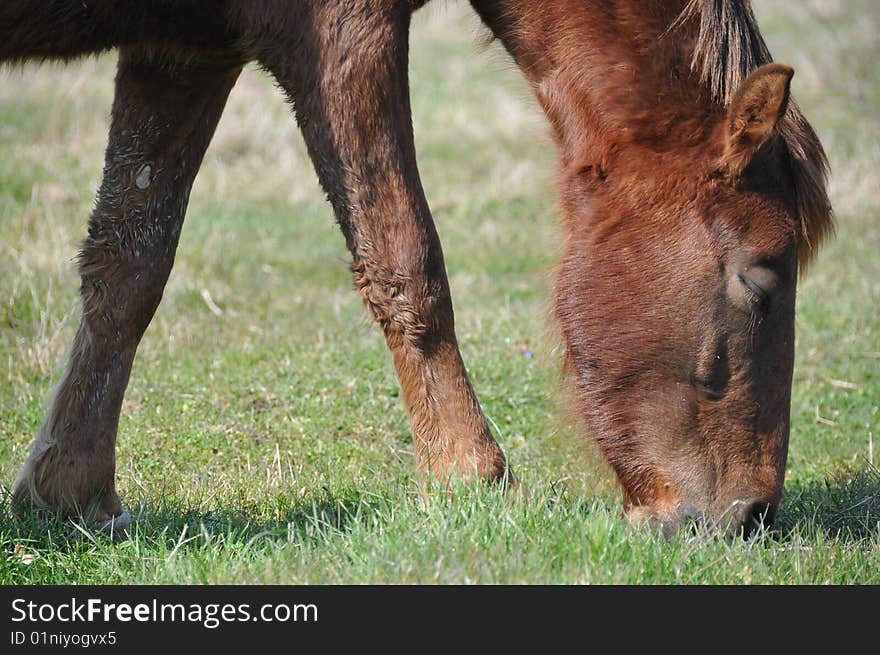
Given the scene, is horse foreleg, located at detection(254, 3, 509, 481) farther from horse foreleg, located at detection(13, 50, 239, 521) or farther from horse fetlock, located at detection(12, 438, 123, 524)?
horse fetlock, located at detection(12, 438, 123, 524)

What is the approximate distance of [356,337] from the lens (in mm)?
6664

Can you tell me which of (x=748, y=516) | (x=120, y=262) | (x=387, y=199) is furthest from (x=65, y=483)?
(x=748, y=516)

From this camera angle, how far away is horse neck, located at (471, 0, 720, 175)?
3518mm

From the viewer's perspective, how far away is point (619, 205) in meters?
3.57

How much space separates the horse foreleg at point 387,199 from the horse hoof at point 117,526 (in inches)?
42.7

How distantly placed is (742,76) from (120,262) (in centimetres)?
223

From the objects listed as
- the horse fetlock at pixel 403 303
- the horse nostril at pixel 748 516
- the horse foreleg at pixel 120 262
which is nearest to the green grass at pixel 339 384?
A: the horse nostril at pixel 748 516

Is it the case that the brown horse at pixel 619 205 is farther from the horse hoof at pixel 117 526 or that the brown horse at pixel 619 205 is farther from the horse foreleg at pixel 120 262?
the horse hoof at pixel 117 526

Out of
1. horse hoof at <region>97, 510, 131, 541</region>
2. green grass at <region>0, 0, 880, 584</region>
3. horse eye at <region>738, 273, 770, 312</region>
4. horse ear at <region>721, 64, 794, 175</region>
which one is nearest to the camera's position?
horse ear at <region>721, 64, 794, 175</region>

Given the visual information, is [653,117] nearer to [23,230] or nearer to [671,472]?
[671,472]

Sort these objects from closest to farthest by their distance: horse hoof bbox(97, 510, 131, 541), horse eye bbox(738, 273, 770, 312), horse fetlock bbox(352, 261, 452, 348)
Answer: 1. horse eye bbox(738, 273, 770, 312)
2. horse fetlock bbox(352, 261, 452, 348)
3. horse hoof bbox(97, 510, 131, 541)

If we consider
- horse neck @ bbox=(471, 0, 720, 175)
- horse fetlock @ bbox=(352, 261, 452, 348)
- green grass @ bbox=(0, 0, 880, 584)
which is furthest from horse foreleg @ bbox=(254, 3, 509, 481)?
horse neck @ bbox=(471, 0, 720, 175)

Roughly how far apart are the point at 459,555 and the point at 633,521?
698 mm

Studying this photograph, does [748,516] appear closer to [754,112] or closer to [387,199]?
[754,112]
